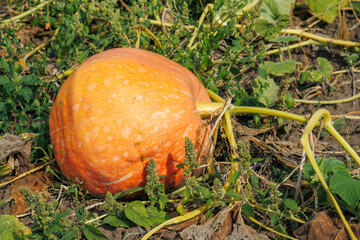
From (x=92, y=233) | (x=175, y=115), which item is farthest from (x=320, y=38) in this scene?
(x=92, y=233)

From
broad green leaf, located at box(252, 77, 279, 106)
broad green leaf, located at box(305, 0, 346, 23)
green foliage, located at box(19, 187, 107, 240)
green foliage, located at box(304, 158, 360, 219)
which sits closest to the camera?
green foliage, located at box(19, 187, 107, 240)

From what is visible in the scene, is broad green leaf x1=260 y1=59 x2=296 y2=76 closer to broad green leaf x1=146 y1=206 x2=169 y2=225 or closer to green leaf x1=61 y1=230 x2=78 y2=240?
broad green leaf x1=146 y1=206 x2=169 y2=225

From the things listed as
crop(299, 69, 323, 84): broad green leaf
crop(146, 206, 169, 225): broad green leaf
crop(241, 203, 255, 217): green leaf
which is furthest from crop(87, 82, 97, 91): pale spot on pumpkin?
crop(299, 69, 323, 84): broad green leaf

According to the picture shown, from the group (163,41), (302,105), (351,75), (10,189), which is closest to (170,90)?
(163,41)

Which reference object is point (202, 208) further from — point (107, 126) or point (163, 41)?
point (163, 41)

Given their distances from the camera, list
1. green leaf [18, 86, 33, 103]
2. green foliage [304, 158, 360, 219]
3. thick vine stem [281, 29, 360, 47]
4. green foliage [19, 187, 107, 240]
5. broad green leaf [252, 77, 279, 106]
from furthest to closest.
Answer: thick vine stem [281, 29, 360, 47]
broad green leaf [252, 77, 279, 106]
green leaf [18, 86, 33, 103]
green foliage [304, 158, 360, 219]
green foliage [19, 187, 107, 240]
